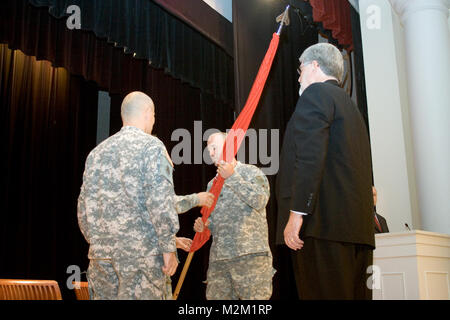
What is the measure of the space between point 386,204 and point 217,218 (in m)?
2.13

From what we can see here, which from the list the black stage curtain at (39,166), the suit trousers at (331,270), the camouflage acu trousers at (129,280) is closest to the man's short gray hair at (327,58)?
the suit trousers at (331,270)

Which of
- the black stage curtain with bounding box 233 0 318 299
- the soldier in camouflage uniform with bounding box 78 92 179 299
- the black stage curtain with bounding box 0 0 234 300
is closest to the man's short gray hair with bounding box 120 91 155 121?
the soldier in camouflage uniform with bounding box 78 92 179 299

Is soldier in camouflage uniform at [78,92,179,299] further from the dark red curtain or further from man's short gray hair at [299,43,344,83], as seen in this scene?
the dark red curtain

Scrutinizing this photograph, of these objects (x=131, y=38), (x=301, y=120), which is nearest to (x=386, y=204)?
(x=131, y=38)

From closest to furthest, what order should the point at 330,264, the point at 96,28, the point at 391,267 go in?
the point at 330,264, the point at 391,267, the point at 96,28

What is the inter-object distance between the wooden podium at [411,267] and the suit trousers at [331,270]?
136cm

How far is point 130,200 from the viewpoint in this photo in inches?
82.2

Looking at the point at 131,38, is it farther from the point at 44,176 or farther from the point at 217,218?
the point at 217,218

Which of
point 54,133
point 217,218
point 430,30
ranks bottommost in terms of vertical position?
point 217,218

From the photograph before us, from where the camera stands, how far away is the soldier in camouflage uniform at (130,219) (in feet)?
6.66

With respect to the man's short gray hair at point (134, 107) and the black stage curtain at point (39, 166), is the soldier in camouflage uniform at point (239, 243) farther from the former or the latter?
the black stage curtain at point (39, 166)

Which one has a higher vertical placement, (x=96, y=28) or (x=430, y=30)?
(x=430, y=30)

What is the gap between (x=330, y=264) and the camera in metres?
1.76

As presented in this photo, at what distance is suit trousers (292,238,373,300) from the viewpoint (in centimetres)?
174
